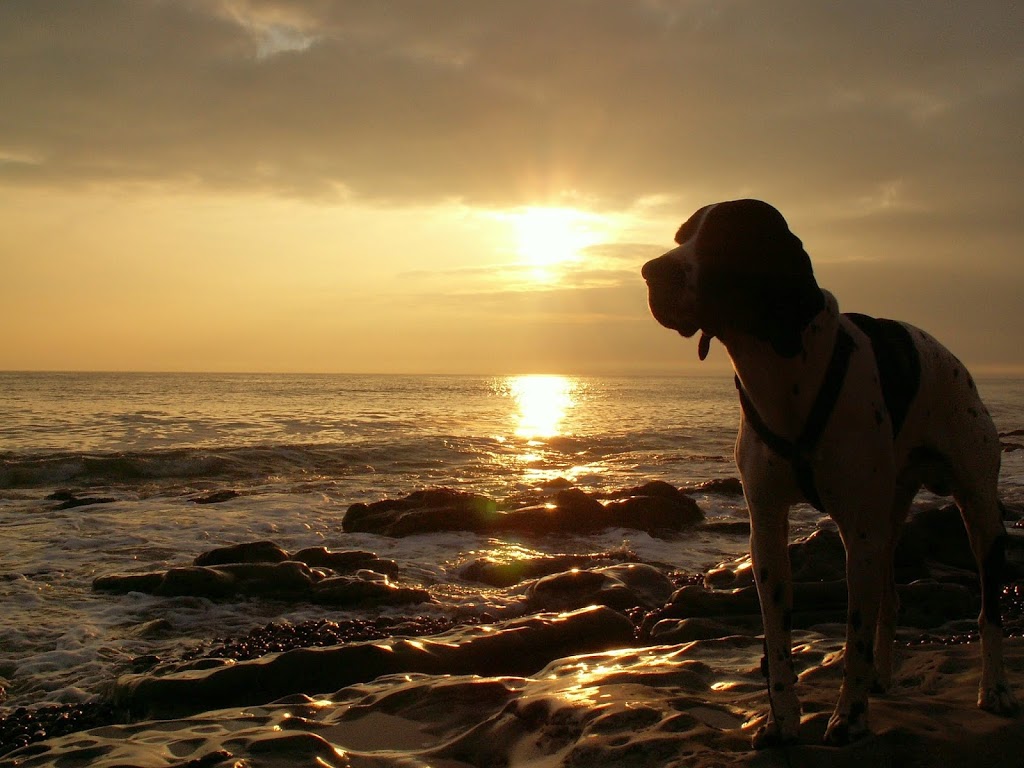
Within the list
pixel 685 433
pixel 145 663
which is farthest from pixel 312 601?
pixel 685 433

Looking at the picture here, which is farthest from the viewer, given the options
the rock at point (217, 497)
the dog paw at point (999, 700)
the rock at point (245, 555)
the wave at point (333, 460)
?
the wave at point (333, 460)

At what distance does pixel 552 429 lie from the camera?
34781 mm

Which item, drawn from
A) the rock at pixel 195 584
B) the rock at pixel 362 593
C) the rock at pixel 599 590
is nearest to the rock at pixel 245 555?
the rock at pixel 195 584

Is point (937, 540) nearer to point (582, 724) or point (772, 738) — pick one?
point (772, 738)

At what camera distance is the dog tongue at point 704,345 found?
11.0 ft

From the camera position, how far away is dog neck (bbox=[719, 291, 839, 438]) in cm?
327

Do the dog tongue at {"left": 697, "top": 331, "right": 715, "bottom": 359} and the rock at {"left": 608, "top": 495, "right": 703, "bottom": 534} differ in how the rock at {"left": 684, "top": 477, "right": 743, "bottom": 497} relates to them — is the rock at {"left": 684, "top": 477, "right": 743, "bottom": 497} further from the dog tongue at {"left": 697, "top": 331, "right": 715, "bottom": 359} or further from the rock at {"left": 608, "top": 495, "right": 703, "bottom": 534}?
the dog tongue at {"left": 697, "top": 331, "right": 715, "bottom": 359}

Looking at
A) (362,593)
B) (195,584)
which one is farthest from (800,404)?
(195,584)

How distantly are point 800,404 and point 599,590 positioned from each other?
457cm

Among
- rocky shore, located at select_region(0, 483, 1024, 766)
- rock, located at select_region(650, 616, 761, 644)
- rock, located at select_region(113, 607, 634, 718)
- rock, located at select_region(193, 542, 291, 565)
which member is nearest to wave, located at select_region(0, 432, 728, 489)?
rock, located at select_region(193, 542, 291, 565)

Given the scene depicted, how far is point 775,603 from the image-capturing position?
3.49m

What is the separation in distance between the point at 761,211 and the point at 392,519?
9327 mm

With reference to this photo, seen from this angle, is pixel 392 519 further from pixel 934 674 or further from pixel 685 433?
pixel 685 433

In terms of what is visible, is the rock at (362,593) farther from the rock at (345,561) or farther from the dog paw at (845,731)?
the dog paw at (845,731)
